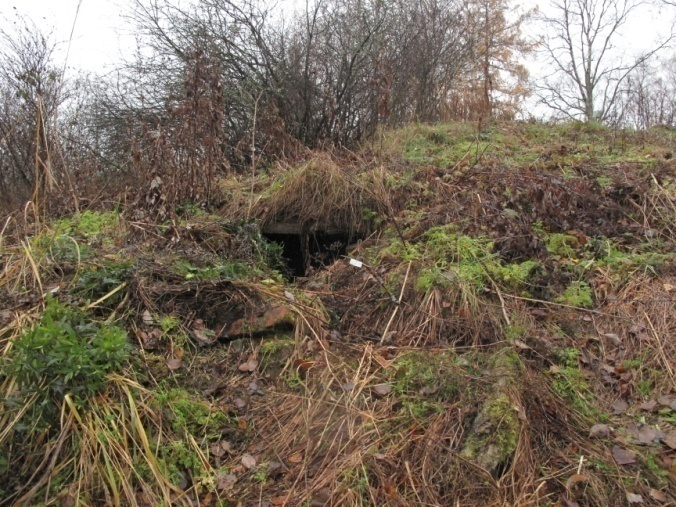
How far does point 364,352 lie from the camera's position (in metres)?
3.47

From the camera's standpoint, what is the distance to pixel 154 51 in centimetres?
955

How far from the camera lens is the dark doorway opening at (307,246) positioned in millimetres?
5281

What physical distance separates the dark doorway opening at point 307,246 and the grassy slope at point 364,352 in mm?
232

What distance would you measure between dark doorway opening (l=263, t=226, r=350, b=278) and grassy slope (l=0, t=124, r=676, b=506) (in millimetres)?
232

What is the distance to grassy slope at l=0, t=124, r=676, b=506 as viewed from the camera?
105 inches

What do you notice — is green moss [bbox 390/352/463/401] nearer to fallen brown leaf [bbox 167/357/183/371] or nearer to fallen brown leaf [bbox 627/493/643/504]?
fallen brown leaf [bbox 627/493/643/504]

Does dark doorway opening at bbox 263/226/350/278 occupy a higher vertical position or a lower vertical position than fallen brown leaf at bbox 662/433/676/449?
higher

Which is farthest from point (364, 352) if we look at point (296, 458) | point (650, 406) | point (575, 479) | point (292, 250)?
point (292, 250)

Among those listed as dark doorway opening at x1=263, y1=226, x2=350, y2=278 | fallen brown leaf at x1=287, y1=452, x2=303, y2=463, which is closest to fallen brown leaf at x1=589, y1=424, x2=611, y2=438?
fallen brown leaf at x1=287, y1=452, x2=303, y2=463

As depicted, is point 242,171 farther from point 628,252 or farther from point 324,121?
point 628,252

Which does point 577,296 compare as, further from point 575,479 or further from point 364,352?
point 364,352

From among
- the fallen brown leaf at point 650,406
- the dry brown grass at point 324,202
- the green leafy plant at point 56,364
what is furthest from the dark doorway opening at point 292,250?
the fallen brown leaf at point 650,406

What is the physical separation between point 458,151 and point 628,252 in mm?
2687

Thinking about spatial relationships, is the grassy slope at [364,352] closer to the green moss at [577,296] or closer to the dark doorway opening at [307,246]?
the green moss at [577,296]
